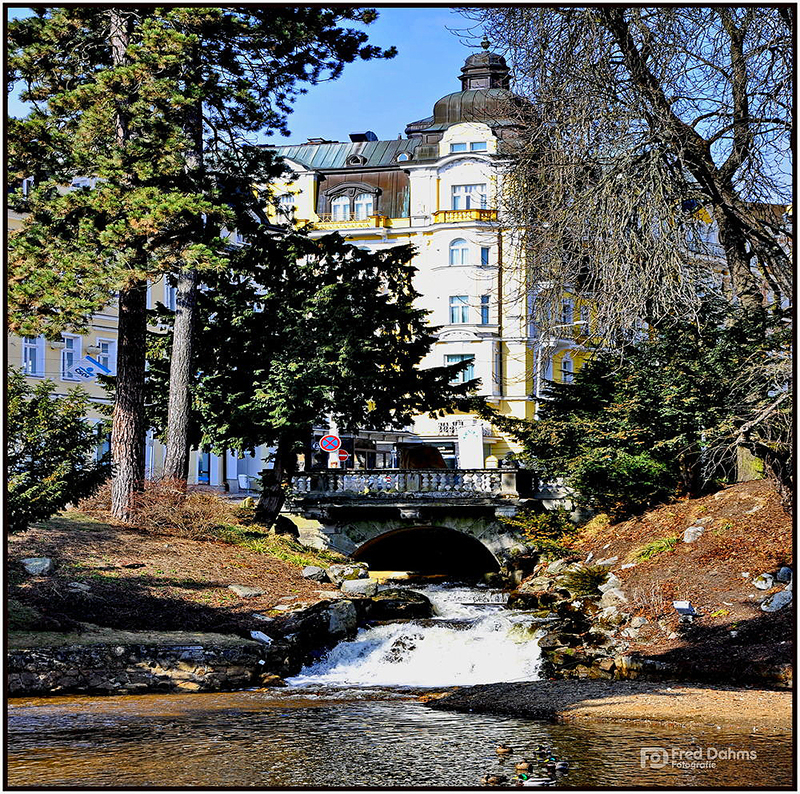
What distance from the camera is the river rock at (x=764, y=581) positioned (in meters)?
18.5

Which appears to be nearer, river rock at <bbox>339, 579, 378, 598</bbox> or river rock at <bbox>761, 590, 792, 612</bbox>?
river rock at <bbox>761, 590, 792, 612</bbox>

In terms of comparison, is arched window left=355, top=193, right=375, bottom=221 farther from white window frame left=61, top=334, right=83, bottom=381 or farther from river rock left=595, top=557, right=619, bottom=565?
river rock left=595, top=557, right=619, bottom=565

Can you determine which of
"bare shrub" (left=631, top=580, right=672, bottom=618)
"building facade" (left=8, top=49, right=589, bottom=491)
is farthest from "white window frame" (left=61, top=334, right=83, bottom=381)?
"bare shrub" (left=631, top=580, right=672, bottom=618)

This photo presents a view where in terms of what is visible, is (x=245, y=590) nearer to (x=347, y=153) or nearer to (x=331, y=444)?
(x=331, y=444)

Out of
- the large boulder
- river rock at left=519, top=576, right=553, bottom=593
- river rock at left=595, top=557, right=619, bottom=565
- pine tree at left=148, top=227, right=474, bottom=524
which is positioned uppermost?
pine tree at left=148, top=227, right=474, bottom=524

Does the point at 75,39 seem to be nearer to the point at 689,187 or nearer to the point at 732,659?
the point at 689,187

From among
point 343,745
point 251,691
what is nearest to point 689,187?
point 343,745

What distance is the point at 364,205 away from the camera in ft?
178

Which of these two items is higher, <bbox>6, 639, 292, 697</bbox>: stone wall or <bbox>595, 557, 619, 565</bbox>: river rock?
<bbox>595, 557, 619, 565</bbox>: river rock

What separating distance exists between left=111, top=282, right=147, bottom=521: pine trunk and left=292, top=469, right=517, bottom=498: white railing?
6.25 meters

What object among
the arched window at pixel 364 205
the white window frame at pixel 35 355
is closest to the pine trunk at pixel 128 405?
the white window frame at pixel 35 355

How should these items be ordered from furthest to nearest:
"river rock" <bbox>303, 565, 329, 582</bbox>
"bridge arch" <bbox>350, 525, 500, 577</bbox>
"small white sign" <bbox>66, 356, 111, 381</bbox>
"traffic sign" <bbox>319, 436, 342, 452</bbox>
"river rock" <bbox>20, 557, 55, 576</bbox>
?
"bridge arch" <bbox>350, 525, 500, 577</bbox>
"traffic sign" <bbox>319, 436, 342, 452</bbox>
"small white sign" <bbox>66, 356, 111, 381</bbox>
"river rock" <bbox>303, 565, 329, 582</bbox>
"river rock" <bbox>20, 557, 55, 576</bbox>

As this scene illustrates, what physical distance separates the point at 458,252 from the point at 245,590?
32.2 metres

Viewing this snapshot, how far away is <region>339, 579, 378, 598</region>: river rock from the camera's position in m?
23.5
